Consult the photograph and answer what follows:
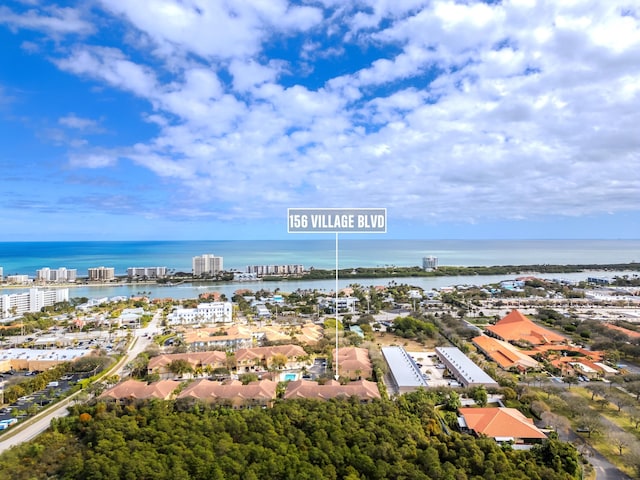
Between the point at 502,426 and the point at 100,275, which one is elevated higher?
the point at 100,275

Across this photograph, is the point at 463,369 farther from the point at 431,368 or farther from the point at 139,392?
the point at 139,392

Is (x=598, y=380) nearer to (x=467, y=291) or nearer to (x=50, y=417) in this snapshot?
(x=50, y=417)

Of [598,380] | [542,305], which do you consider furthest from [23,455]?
[542,305]

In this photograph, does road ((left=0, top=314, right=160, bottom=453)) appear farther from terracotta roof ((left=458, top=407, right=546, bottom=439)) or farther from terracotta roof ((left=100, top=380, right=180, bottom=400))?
terracotta roof ((left=458, top=407, right=546, bottom=439))

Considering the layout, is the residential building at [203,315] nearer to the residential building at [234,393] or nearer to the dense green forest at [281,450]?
the residential building at [234,393]

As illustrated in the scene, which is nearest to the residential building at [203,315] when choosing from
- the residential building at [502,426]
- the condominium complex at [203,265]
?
the residential building at [502,426]

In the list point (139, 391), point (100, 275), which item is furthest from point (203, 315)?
point (100, 275)
